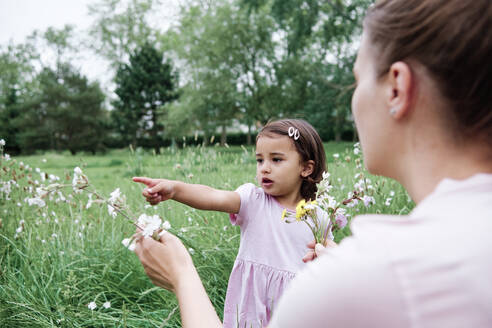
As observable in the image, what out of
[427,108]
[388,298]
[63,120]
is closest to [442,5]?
[427,108]

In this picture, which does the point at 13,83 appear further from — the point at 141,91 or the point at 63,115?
the point at 141,91

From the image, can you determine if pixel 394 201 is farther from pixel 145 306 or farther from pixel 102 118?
pixel 102 118

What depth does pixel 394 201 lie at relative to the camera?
3611mm

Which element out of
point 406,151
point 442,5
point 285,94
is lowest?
point 406,151

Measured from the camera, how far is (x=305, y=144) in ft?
7.64

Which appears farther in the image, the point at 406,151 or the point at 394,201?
the point at 394,201

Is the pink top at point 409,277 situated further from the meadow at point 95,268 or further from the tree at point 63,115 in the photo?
the tree at point 63,115

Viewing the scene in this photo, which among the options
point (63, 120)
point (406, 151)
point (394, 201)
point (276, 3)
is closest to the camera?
point (406, 151)

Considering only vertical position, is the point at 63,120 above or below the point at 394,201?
above

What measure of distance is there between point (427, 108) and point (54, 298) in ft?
8.55

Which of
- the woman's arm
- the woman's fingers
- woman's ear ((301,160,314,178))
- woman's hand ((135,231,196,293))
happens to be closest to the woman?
the woman's arm

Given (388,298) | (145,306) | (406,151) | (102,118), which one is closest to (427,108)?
(406,151)

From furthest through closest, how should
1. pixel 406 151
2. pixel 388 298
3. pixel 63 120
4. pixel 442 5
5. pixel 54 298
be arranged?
pixel 63 120 < pixel 54 298 < pixel 406 151 < pixel 442 5 < pixel 388 298

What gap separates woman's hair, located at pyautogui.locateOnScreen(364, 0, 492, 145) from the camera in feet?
2.18
